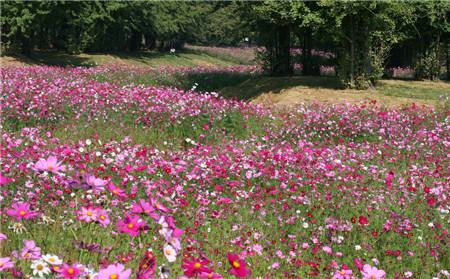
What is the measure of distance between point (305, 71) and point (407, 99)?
9931 mm

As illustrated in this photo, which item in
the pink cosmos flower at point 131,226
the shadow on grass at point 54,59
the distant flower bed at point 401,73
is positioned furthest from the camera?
the shadow on grass at point 54,59

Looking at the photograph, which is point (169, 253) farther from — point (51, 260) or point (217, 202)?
point (217, 202)

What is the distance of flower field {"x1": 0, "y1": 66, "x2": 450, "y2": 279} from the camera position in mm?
2871

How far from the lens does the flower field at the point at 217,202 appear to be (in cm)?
287

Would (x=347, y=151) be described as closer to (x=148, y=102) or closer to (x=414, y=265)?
(x=414, y=265)

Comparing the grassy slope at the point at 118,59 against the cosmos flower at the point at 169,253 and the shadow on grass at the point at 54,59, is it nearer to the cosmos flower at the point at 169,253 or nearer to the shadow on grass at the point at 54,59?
the shadow on grass at the point at 54,59

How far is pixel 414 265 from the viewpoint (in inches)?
198

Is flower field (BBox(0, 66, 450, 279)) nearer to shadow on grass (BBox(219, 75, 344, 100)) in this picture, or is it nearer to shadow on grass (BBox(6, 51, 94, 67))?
shadow on grass (BBox(219, 75, 344, 100))

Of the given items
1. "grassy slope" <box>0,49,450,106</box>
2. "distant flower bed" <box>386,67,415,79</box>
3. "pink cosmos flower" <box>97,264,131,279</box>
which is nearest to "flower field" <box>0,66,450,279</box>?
"pink cosmos flower" <box>97,264,131,279</box>

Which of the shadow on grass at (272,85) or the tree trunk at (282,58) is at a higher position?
the tree trunk at (282,58)

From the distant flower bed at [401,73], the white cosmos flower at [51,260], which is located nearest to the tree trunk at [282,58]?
the distant flower bed at [401,73]

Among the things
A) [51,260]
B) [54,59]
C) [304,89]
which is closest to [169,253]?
[51,260]

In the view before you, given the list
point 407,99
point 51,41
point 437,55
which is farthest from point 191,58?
point 407,99

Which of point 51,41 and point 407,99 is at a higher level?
point 51,41
